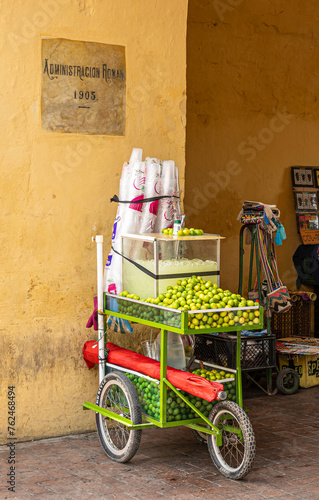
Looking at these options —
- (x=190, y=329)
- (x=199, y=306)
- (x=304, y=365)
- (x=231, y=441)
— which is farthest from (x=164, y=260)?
(x=304, y=365)

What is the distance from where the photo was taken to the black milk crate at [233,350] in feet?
16.2

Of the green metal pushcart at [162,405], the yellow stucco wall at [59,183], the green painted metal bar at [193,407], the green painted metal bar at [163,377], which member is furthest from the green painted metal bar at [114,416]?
the yellow stucco wall at [59,183]

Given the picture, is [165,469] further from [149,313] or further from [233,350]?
[149,313]

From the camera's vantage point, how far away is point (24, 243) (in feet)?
16.9

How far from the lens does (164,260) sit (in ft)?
15.3

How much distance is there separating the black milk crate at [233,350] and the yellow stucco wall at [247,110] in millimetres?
1769

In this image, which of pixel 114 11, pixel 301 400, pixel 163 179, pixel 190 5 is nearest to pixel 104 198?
pixel 163 179

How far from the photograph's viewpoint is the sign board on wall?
203 inches

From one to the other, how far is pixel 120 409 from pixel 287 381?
257cm

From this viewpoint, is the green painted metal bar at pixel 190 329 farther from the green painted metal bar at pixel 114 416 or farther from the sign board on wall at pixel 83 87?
the sign board on wall at pixel 83 87

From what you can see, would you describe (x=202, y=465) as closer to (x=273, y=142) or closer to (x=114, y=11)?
(x=114, y=11)

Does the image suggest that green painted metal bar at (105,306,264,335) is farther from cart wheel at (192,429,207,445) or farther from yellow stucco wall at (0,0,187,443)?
cart wheel at (192,429,207,445)

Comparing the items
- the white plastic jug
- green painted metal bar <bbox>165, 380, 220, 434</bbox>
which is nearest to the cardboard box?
the white plastic jug

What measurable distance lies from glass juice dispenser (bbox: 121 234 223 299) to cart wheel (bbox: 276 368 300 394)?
7.48ft
